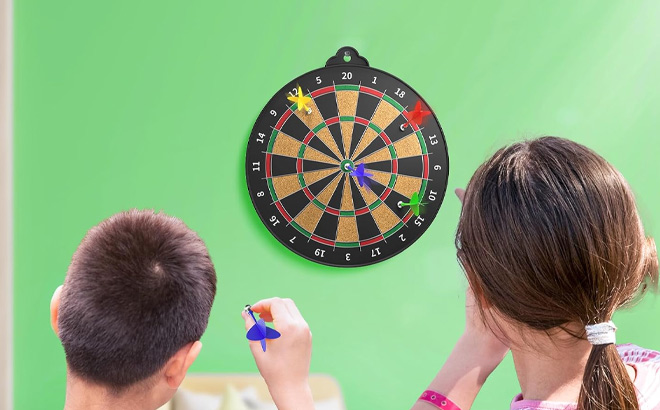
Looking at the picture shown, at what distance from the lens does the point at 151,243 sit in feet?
3.32

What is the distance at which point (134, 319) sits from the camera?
0.99 m

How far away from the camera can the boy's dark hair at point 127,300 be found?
3.23 feet

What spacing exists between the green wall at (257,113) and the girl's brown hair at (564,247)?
53.1 inches

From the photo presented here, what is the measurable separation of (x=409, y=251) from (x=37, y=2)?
4.70 ft

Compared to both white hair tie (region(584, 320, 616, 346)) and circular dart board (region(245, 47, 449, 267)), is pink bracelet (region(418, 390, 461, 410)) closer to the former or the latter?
white hair tie (region(584, 320, 616, 346))

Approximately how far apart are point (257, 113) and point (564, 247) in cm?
148

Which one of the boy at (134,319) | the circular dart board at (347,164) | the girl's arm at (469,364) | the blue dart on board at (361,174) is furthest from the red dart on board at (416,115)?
the boy at (134,319)

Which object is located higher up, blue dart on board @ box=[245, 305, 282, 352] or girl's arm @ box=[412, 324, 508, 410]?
blue dart on board @ box=[245, 305, 282, 352]

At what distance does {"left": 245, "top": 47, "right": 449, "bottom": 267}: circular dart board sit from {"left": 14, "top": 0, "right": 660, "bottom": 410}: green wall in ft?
0.21

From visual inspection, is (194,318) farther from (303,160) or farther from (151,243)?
(303,160)

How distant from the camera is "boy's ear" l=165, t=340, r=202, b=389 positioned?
104 cm

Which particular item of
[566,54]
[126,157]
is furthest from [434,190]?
[126,157]

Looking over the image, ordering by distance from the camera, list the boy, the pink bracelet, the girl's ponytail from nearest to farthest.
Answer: the girl's ponytail < the boy < the pink bracelet

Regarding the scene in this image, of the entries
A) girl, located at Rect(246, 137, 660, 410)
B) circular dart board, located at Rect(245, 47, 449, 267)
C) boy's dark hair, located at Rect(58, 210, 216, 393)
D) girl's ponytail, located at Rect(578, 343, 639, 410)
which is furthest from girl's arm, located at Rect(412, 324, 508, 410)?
circular dart board, located at Rect(245, 47, 449, 267)
